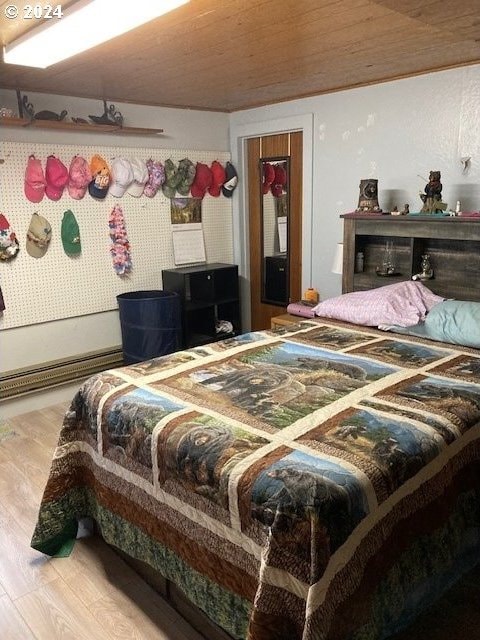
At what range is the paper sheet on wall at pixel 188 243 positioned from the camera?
425 cm

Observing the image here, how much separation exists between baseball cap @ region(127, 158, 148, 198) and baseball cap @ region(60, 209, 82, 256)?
51 centimetres

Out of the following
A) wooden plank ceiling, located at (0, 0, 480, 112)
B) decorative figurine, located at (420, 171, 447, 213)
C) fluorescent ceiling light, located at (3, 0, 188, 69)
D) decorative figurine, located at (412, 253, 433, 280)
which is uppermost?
wooden plank ceiling, located at (0, 0, 480, 112)

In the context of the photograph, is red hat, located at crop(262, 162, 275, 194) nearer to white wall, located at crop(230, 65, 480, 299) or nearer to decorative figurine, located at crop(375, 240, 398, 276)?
white wall, located at crop(230, 65, 480, 299)

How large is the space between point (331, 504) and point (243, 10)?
182cm

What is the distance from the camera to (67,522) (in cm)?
217

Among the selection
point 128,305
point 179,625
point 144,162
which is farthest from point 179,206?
point 179,625

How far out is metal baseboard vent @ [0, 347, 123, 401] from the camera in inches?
138

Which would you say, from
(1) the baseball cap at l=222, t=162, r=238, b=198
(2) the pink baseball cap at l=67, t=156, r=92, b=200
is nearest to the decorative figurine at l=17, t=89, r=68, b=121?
(2) the pink baseball cap at l=67, t=156, r=92, b=200

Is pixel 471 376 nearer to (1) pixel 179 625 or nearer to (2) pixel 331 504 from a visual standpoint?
(2) pixel 331 504

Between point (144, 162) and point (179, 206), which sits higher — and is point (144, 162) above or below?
above

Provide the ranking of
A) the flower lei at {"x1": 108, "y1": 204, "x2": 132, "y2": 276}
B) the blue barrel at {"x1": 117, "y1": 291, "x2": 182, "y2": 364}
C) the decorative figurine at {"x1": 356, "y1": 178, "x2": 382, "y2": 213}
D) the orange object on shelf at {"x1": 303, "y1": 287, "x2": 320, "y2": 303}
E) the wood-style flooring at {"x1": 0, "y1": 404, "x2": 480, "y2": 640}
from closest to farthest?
the wood-style flooring at {"x1": 0, "y1": 404, "x2": 480, "y2": 640} < the decorative figurine at {"x1": 356, "y1": 178, "x2": 382, "y2": 213} < the blue barrel at {"x1": 117, "y1": 291, "x2": 182, "y2": 364} < the flower lei at {"x1": 108, "y1": 204, "x2": 132, "y2": 276} < the orange object on shelf at {"x1": 303, "y1": 287, "x2": 320, "y2": 303}

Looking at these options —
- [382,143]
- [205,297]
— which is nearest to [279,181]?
[382,143]

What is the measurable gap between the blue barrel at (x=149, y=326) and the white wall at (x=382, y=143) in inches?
43.9

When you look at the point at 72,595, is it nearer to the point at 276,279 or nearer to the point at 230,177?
the point at 276,279
